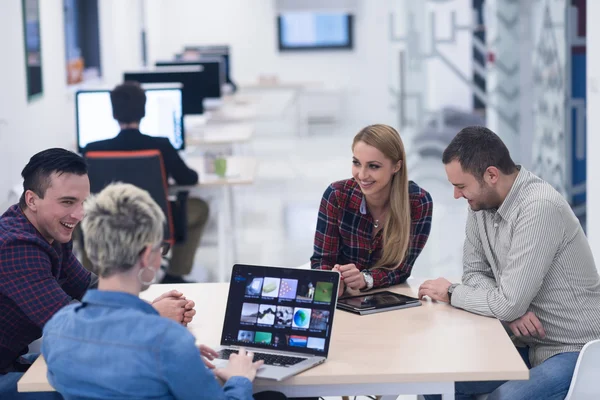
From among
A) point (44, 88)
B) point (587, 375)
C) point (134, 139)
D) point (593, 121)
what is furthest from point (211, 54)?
point (587, 375)

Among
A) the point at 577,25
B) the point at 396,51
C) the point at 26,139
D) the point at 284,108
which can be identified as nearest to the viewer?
the point at 26,139

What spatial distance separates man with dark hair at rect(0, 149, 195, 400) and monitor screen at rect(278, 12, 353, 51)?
1156 centimetres

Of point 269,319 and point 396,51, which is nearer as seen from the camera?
point 269,319

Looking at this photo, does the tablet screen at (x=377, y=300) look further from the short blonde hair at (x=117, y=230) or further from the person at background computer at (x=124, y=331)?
the short blonde hair at (x=117, y=230)

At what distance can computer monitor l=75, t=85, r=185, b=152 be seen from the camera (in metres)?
5.27

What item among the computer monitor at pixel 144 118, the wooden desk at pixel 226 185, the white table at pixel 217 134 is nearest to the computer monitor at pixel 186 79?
the white table at pixel 217 134

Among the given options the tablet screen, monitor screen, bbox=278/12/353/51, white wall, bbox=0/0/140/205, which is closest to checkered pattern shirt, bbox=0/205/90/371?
the tablet screen

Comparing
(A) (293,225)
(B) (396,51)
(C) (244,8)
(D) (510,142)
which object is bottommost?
(A) (293,225)

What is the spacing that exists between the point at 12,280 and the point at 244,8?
11846 mm

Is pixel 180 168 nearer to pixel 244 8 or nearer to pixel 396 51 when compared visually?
pixel 396 51

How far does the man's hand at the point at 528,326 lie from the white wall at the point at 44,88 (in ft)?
10.7

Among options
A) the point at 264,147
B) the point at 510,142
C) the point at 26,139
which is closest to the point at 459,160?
the point at 26,139

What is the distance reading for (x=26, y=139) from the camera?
558 cm

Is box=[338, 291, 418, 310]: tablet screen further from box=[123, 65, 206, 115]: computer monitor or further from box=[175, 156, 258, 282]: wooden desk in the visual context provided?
box=[123, 65, 206, 115]: computer monitor
